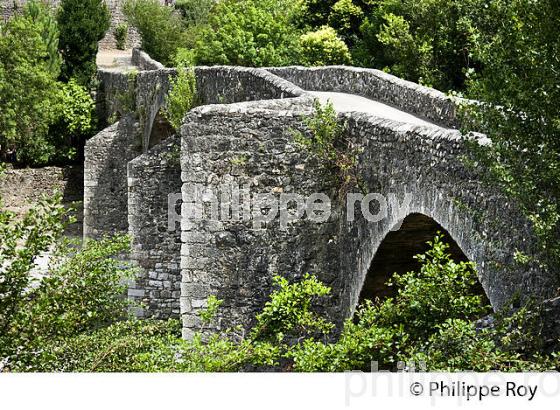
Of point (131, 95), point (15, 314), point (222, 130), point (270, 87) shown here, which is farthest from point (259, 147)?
point (131, 95)

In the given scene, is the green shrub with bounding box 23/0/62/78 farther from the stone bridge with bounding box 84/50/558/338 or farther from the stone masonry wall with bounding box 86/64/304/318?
the stone masonry wall with bounding box 86/64/304/318

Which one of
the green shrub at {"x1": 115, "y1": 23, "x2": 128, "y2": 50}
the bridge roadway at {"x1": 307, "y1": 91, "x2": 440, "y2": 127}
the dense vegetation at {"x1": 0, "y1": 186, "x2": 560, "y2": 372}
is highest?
the green shrub at {"x1": 115, "y1": 23, "x2": 128, "y2": 50}

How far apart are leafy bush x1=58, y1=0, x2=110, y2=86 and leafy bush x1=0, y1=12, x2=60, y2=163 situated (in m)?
1.78

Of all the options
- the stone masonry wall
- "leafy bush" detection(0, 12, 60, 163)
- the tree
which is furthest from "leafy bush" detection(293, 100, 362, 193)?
"leafy bush" detection(0, 12, 60, 163)

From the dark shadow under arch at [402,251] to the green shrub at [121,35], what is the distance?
119 ft

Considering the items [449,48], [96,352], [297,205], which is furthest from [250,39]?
[96,352]

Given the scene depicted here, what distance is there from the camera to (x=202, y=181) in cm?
1122

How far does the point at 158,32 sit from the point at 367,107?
22.8 metres

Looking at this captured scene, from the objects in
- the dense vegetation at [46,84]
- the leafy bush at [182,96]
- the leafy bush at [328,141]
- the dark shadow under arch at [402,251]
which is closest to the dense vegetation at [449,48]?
the dark shadow under arch at [402,251]

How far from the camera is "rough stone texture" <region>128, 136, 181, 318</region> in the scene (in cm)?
1484

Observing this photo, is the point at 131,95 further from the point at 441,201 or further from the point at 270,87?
the point at 441,201

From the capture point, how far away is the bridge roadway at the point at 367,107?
12773 mm

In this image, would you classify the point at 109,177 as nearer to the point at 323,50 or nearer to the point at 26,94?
the point at 323,50
